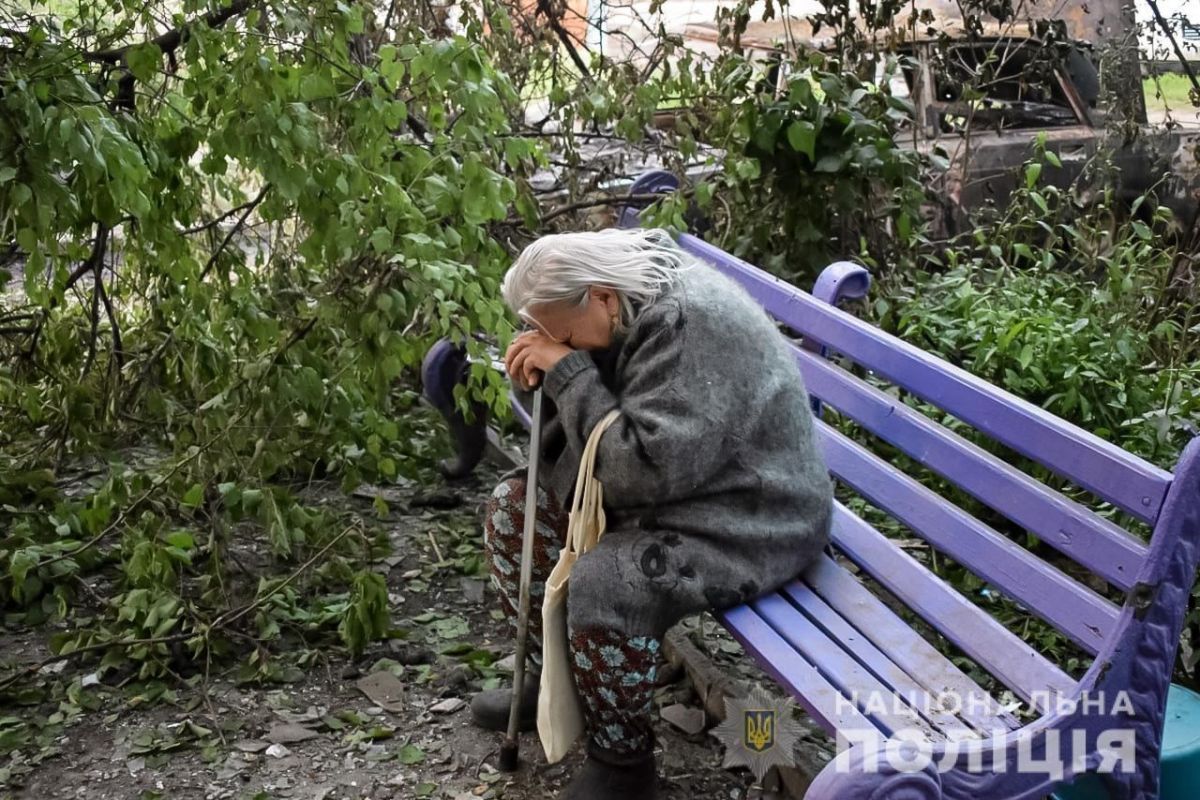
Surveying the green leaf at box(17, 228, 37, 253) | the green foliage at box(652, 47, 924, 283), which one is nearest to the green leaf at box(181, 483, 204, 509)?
the green leaf at box(17, 228, 37, 253)

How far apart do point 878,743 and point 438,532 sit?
282 cm

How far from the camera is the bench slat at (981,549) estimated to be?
7.65 feet

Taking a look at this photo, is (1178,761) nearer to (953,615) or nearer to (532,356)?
(953,615)

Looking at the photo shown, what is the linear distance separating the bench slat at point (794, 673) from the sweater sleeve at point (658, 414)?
0.30 metres

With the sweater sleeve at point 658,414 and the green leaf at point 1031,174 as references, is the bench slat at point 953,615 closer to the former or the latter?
the sweater sleeve at point 658,414

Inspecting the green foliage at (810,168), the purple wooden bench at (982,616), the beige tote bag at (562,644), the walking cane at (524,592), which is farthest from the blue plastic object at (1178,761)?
the green foliage at (810,168)

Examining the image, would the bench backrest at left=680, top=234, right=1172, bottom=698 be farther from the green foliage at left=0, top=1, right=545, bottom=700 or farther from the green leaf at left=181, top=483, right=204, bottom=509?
→ the green leaf at left=181, top=483, right=204, bottom=509

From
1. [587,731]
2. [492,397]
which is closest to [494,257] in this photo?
[492,397]

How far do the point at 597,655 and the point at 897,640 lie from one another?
626 millimetres

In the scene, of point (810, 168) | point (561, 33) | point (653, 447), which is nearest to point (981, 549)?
point (653, 447)

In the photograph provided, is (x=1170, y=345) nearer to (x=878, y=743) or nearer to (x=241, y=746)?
(x=878, y=743)

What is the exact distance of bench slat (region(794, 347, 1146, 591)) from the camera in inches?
89.0

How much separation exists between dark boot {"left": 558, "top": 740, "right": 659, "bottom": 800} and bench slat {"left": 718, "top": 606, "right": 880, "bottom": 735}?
1.23 feet

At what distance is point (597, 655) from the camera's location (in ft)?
8.89
